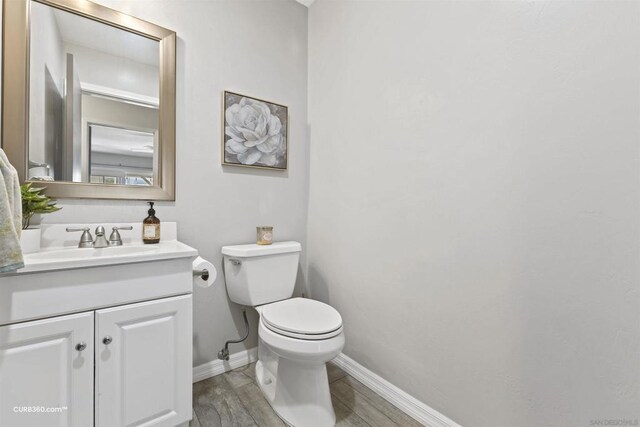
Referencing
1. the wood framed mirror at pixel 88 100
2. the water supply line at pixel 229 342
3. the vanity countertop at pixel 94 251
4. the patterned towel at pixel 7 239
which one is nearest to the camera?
the patterned towel at pixel 7 239

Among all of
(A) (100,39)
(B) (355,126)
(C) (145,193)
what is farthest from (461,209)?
(A) (100,39)

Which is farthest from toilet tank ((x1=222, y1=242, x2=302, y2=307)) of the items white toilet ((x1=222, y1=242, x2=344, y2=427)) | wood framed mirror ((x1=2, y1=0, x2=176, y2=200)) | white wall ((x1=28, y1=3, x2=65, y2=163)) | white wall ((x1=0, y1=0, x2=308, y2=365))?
white wall ((x1=28, y1=3, x2=65, y2=163))

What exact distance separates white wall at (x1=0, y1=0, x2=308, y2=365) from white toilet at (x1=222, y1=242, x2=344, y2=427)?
0.18 m

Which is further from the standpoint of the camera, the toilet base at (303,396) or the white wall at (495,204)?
the toilet base at (303,396)

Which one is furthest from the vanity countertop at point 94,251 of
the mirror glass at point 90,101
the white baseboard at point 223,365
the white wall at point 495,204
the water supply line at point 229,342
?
the white wall at point 495,204

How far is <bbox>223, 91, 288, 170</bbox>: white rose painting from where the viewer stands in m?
1.66

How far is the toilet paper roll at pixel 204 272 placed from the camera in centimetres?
125

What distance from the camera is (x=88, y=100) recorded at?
1.33 m

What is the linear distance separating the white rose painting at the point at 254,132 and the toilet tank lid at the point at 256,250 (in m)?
0.49

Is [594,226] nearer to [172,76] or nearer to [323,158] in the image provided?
[323,158]

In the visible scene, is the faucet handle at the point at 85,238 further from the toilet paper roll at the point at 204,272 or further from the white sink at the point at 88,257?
the toilet paper roll at the point at 204,272

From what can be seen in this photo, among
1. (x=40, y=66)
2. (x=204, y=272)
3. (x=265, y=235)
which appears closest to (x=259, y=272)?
(x=265, y=235)

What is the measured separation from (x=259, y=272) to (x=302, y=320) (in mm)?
392

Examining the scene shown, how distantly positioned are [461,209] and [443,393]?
798mm
